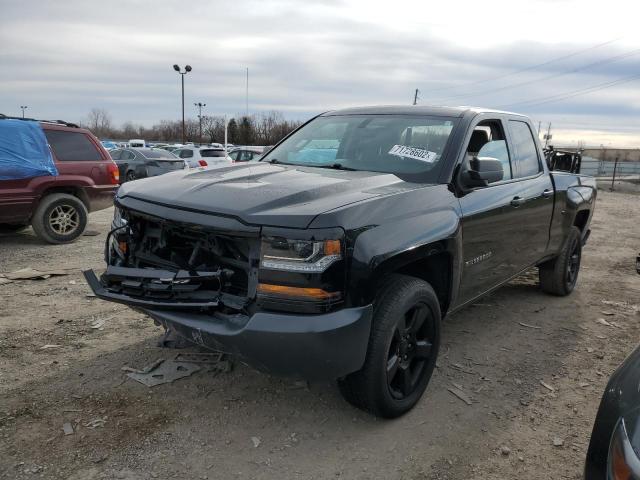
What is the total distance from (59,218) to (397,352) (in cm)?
634

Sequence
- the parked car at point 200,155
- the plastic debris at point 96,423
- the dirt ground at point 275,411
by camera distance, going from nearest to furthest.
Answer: the dirt ground at point 275,411, the plastic debris at point 96,423, the parked car at point 200,155

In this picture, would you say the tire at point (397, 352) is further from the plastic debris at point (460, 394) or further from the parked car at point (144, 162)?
the parked car at point (144, 162)

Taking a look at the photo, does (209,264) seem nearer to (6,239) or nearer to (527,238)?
(527,238)

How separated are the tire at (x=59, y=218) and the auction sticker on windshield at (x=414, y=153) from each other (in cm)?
574

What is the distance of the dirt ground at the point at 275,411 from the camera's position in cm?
269

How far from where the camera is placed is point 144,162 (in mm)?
17812

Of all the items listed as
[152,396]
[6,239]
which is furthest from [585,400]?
[6,239]

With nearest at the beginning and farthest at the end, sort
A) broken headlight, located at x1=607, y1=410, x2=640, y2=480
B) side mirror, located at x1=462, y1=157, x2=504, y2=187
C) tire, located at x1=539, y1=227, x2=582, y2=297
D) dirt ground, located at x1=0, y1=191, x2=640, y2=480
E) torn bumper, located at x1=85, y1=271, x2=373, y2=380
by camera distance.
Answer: broken headlight, located at x1=607, y1=410, x2=640, y2=480 → torn bumper, located at x1=85, y1=271, x2=373, y2=380 → dirt ground, located at x1=0, y1=191, x2=640, y2=480 → side mirror, located at x1=462, y1=157, x2=504, y2=187 → tire, located at x1=539, y1=227, x2=582, y2=297

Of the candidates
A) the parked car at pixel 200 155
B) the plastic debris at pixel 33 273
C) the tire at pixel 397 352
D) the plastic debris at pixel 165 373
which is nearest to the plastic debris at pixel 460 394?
the tire at pixel 397 352

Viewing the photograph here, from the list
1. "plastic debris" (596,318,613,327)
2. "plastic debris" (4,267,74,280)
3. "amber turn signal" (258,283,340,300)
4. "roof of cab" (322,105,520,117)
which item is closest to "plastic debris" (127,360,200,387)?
"amber turn signal" (258,283,340,300)

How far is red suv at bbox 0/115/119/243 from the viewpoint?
23.6 ft

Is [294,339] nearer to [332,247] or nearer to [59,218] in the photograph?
[332,247]

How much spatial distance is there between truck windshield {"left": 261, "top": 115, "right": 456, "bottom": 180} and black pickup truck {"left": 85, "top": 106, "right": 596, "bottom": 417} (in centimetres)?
1

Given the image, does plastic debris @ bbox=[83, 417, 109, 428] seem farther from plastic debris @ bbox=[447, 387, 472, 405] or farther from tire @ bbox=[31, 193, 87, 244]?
tire @ bbox=[31, 193, 87, 244]
